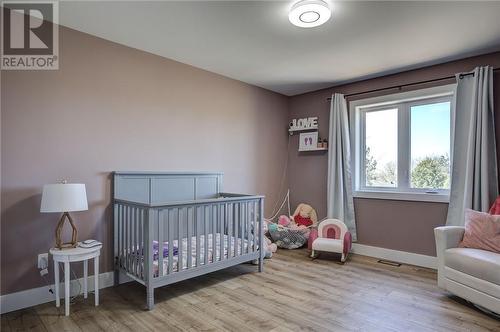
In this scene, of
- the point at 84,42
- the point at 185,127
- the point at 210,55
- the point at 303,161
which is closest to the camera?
the point at 84,42

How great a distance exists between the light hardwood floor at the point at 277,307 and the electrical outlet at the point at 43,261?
0.30 metres

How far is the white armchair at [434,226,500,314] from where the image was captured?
2109 mm

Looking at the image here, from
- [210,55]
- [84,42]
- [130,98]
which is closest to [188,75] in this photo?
[210,55]

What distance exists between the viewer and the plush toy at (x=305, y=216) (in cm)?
429

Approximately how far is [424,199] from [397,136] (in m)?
0.85

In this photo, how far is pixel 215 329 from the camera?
1981 millimetres

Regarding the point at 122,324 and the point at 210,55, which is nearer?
the point at 122,324

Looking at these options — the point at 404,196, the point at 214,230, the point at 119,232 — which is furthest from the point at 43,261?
the point at 404,196

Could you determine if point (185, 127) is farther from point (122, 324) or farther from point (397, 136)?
point (397, 136)

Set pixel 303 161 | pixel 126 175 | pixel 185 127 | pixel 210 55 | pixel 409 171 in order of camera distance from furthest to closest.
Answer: pixel 303 161, pixel 409 171, pixel 185 127, pixel 210 55, pixel 126 175

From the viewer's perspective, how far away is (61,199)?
6.98ft

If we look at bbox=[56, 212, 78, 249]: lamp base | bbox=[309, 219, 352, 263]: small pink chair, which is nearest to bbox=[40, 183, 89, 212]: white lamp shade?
bbox=[56, 212, 78, 249]: lamp base

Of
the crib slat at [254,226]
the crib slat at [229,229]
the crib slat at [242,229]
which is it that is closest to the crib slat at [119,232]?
the crib slat at [229,229]

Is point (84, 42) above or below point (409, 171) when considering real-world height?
above
